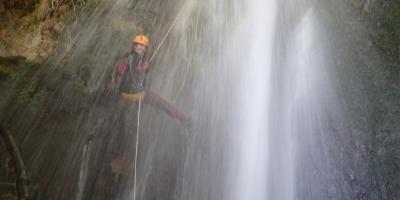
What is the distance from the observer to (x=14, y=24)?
7.37 metres

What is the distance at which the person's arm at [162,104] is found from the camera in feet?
24.2

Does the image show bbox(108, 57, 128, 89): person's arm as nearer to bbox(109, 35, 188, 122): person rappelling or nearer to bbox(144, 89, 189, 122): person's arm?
bbox(109, 35, 188, 122): person rappelling

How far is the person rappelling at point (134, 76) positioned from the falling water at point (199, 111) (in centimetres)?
86

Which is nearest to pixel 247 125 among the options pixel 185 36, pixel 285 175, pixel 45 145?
pixel 285 175

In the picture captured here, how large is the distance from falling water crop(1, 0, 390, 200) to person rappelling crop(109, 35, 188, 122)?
86cm

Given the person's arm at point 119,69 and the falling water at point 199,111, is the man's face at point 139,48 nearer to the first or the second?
the person's arm at point 119,69

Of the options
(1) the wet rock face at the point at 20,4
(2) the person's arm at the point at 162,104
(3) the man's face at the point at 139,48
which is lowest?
(2) the person's arm at the point at 162,104

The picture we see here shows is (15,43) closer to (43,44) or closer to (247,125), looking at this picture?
(43,44)

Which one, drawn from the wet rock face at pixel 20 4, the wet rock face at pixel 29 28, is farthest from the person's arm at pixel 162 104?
the wet rock face at pixel 20 4

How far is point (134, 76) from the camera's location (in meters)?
6.93

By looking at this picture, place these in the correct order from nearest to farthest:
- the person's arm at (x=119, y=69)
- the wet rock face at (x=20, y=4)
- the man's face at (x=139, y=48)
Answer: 1. the person's arm at (x=119, y=69)
2. the man's face at (x=139, y=48)
3. the wet rock face at (x=20, y=4)

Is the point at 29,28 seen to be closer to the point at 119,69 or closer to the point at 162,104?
the point at 119,69

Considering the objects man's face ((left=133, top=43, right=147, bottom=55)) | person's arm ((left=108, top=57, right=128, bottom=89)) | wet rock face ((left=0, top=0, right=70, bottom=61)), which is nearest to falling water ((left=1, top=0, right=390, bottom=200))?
wet rock face ((left=0, top=0, right=70, bottom=61))

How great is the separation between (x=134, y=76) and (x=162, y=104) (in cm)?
83
